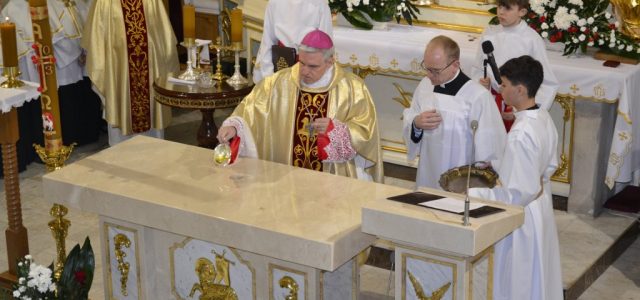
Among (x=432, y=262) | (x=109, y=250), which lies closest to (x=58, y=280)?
(x=109, y=250)

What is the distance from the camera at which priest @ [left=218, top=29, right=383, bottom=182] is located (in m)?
6.31

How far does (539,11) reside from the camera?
27.4 ft

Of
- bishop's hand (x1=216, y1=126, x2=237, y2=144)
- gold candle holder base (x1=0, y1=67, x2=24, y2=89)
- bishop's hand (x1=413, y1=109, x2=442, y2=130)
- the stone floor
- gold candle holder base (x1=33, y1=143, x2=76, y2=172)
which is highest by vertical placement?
gold candle holder base (x1=0, y1=67, x2=24, y2=89)

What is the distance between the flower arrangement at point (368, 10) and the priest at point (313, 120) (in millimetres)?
2681

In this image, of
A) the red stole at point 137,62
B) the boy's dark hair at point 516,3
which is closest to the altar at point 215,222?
the boy's dark hair at point 516,3

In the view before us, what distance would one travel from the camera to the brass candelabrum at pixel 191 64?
870 centimetres

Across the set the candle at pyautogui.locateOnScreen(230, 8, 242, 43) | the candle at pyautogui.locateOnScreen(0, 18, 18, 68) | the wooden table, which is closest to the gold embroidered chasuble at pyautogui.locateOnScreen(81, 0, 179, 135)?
the wooden table

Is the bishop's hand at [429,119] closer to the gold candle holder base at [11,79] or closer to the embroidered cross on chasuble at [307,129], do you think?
the embroidered cross on chasuble at [307,129]

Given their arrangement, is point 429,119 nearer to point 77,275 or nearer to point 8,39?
point 77,275

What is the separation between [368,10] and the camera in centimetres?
923

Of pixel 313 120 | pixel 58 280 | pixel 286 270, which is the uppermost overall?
pixel 313 120

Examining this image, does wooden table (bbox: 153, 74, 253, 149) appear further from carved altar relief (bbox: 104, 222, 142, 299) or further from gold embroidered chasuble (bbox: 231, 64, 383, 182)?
carved altar relief (bbox: 104, 222, 142, 299)

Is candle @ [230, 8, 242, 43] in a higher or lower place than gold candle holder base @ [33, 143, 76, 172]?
higher

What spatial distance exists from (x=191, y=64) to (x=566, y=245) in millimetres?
3167
